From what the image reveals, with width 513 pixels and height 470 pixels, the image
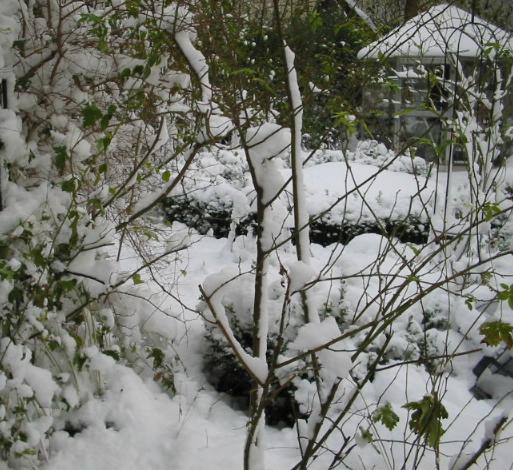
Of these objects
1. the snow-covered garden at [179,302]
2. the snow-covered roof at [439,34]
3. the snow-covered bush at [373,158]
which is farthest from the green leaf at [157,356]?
the snow-covered bush at [373,158]

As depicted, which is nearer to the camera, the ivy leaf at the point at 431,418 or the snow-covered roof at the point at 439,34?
the ivy leaf at the point at 431,418

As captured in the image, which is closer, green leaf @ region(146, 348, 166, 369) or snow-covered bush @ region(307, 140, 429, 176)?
green leaf @ region(146, 348, 166, 369)

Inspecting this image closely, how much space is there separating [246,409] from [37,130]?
6.28 ft

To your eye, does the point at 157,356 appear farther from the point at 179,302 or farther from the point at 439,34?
the point at 439,34

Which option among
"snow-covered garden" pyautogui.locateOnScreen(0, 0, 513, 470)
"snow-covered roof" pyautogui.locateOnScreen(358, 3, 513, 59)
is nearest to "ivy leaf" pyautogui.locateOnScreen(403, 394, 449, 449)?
"snow-covered garden" pyautogui.locateOnScreen(0, 0, 513, 470)

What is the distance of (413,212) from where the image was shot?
576cm

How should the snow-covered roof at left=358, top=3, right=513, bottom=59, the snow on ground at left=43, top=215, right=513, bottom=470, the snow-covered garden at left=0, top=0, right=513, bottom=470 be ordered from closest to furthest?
the snow-covered garden at left=0, top=0, right=513, bottom=470 < the snow-covered roof at left=358, top=3, right=513, bottom=59 < the snow on ground at left=43, top=215, right=513, bottom=470

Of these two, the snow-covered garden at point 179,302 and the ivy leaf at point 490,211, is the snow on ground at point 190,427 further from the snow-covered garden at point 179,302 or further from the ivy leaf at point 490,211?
the ivy leaf at point 490,211

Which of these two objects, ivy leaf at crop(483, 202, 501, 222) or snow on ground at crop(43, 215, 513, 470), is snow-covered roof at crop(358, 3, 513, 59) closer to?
ivy leaf at crop(483, 202, 501, 222)

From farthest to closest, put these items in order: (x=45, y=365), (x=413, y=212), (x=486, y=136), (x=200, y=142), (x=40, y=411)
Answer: (x=413, y=212), (x=486, y=136), (x=45, y=365), (x=40, y=411), (x=200, y=142)

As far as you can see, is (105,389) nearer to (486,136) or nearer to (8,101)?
(8,101)

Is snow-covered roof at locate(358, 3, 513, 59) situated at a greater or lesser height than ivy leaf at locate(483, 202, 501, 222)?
greater

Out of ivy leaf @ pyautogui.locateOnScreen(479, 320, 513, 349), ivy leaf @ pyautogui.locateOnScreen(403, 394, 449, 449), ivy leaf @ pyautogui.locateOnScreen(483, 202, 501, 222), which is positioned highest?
ivy leaf @ pyautogui.locateOnScreen(483, 202, 501, 222)

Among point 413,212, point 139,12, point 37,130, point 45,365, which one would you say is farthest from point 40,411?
point 413,212
